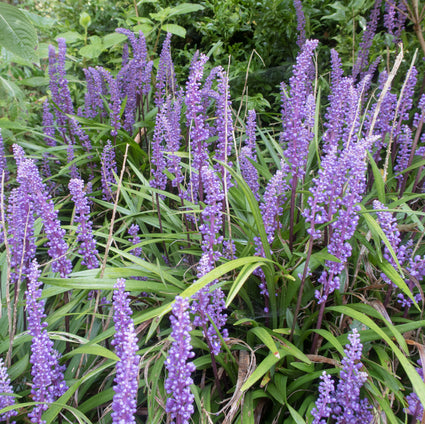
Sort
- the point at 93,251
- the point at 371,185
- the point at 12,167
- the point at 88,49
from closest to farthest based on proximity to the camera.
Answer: the point at 93,251
the point at 371,185
the point at 12,167
the point at 88,49

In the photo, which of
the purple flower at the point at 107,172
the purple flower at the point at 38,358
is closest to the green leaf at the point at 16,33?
the purple flower at the point at 38,358

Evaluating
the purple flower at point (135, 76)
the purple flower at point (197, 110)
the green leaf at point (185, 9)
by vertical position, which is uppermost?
the green leaf at point (185, 9)

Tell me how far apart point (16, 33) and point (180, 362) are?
176 centimetres

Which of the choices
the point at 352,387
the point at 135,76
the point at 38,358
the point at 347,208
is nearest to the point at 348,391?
the point at 352,387

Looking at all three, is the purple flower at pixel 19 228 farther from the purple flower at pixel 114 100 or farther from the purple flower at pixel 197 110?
the purple flower at pixel 114 100

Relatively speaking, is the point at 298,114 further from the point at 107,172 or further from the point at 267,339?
the point at 107,172

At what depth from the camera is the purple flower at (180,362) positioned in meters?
1.45

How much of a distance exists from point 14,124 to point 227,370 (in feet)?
10.6

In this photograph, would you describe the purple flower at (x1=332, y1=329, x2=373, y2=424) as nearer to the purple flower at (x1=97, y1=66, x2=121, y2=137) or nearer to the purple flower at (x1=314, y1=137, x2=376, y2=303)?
the purple flower at (x1=314, y1=137, x2=376, y2=303)

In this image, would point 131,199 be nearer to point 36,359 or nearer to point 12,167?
point 12,167

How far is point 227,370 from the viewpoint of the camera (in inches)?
85.4

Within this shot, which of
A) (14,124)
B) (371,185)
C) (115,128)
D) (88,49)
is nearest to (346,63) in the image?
(371,185)

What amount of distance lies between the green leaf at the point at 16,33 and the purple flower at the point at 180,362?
1.51m

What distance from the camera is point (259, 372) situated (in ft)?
6.04
